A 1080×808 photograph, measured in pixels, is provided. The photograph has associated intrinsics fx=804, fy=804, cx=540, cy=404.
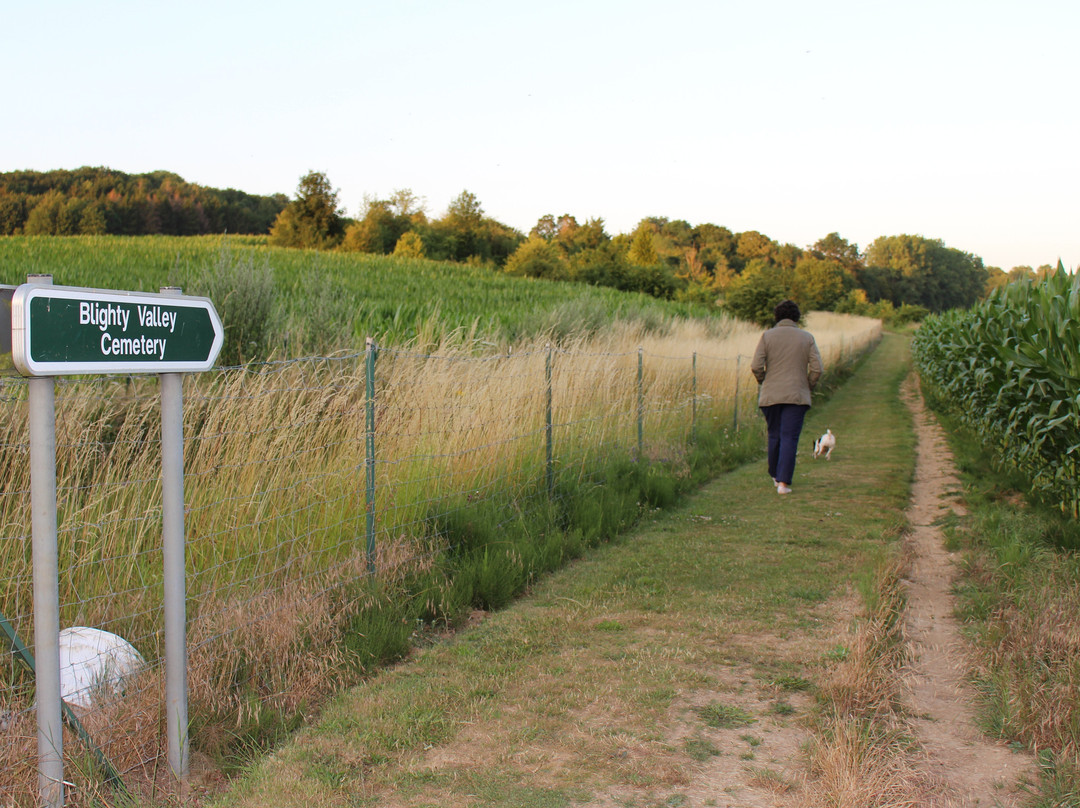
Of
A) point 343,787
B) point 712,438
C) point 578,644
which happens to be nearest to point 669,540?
point 578,644

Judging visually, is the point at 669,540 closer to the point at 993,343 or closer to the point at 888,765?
the point at 888,765

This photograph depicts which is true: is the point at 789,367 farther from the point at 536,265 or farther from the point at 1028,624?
the point at 536,265

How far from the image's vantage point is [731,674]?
13.4 feet

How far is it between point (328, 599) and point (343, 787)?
1504 mm

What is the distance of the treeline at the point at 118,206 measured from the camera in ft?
201

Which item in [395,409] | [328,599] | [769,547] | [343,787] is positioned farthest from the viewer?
[769,547]

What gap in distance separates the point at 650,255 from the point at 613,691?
66.7 metres

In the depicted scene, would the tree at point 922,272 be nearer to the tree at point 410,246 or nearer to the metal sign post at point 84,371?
the tree at point 410,246

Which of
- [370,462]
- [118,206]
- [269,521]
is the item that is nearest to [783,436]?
[370,462]

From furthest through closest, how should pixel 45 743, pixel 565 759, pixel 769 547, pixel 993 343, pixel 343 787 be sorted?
pixel 993 343 → pixel 769 547 → pixel 565 759 → pixel 343 787 → pixel 45 743

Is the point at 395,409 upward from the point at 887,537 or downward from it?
upward

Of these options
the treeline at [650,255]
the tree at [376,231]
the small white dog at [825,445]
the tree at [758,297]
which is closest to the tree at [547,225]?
the treeline at [650,255]

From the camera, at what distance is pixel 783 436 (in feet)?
29.9

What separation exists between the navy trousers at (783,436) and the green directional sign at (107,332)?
7.30 meters
